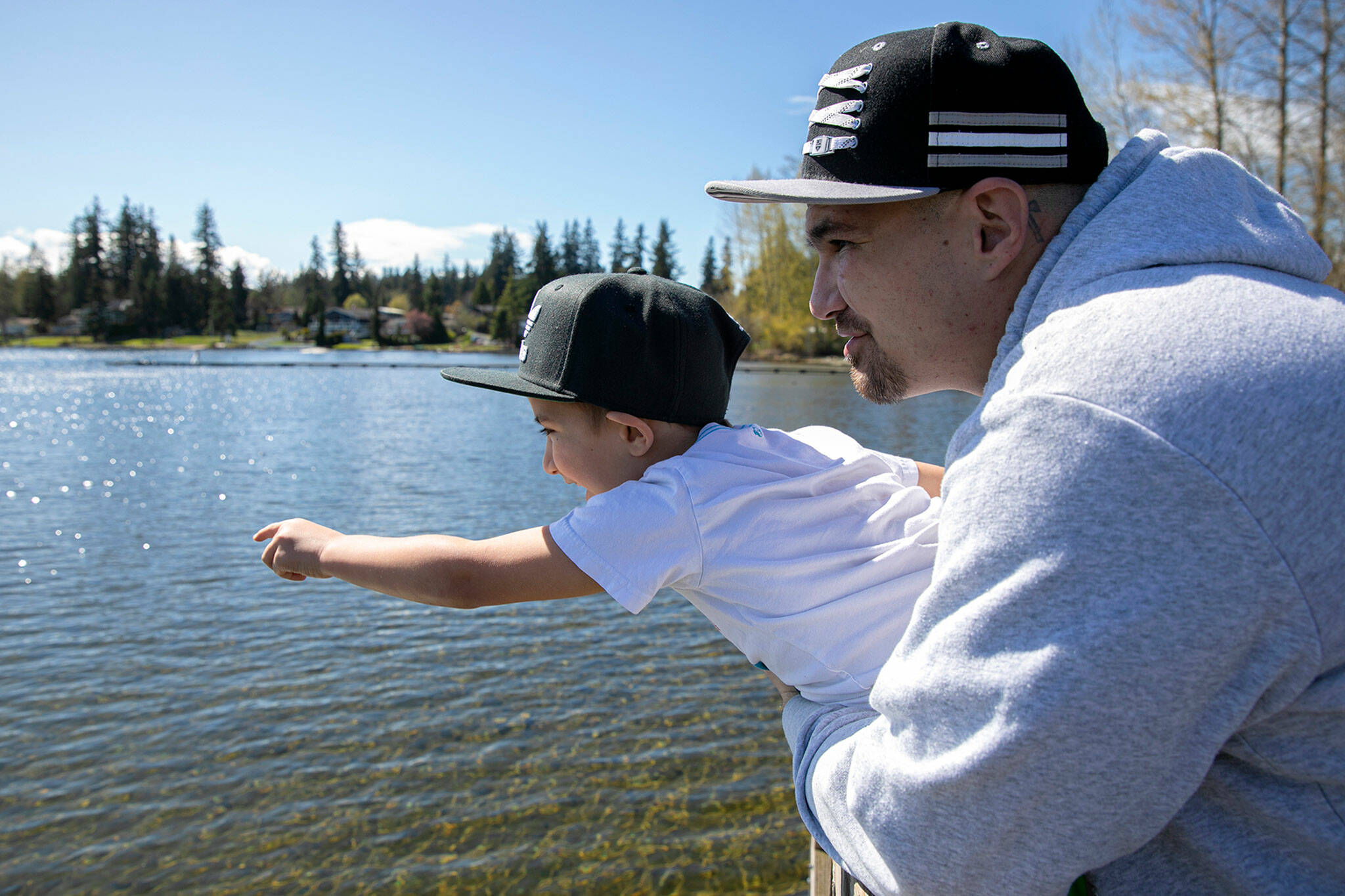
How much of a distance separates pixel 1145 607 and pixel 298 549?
193 centimetres

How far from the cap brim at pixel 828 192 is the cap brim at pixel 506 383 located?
0.80m

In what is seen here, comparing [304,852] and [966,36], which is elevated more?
[966,36]

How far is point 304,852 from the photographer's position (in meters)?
4.88

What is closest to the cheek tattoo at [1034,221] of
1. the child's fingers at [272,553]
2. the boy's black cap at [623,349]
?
the boy's black cap at [623,349]

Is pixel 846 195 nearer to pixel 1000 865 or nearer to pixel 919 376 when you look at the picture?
pixel 919 376

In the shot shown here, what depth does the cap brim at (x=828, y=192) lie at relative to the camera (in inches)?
56.6

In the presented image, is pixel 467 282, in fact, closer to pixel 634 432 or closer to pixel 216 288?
pixel 216 288

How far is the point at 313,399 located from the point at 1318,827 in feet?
126

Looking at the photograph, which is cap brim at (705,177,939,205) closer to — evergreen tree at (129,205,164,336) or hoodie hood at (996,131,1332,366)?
hoodie hood at (996,131,1332,366)

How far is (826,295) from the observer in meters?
1.80

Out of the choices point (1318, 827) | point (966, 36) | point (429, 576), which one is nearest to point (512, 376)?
point (429, 576)

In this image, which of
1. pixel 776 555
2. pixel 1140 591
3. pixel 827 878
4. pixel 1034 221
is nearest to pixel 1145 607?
pixel 1140 591

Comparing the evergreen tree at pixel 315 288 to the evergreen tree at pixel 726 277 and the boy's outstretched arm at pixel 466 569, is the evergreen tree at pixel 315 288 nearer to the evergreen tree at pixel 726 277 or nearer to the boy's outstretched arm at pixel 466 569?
the evergreen tree at pixel 726 277

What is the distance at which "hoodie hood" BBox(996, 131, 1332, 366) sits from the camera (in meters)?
1.15
